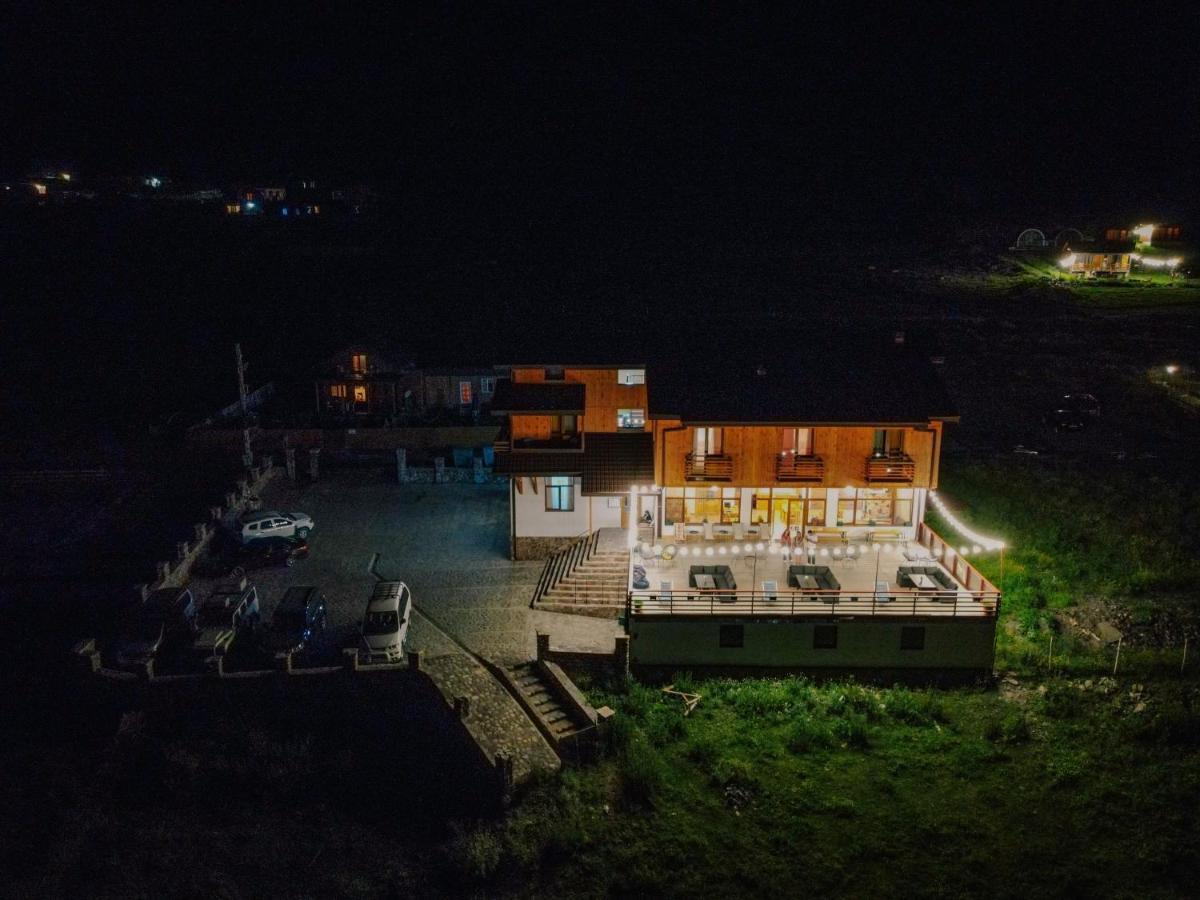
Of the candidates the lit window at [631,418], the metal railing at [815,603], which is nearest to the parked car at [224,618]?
the metal railing at [815,603]

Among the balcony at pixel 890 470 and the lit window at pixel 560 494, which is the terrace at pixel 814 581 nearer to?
the balcony at pixel 890 470

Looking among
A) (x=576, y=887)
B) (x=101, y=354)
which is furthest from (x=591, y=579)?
(x=101, y=354)

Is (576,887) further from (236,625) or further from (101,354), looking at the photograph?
(101,354)

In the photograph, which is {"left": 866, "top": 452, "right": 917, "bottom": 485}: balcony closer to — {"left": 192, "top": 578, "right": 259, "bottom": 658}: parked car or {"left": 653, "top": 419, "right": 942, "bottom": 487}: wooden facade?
{"left": 653, "top": 419, "right": 942, "bottom": 487}: wooden facade

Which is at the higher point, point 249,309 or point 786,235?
point 786,235

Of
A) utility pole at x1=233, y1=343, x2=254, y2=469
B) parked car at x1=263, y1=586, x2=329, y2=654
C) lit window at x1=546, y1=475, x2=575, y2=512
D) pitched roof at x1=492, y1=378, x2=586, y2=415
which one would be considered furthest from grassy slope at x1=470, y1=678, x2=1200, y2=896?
utility pole at x1=233, y1=343, x2=254, y2=469
